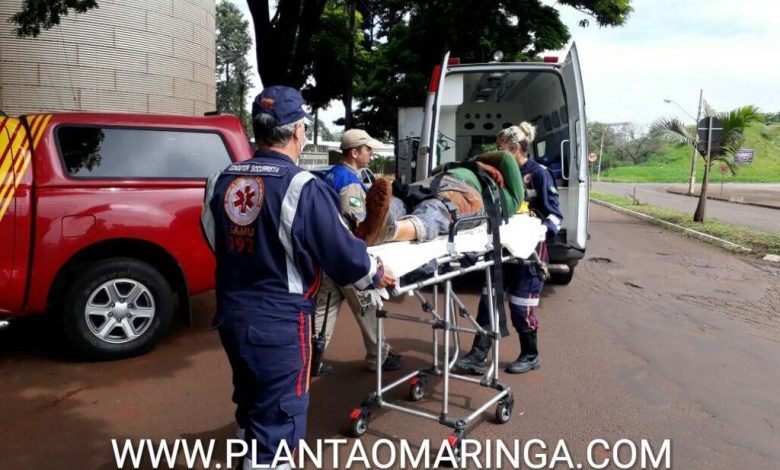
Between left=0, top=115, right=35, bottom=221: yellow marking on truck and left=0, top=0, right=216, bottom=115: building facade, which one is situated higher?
left=0, top=0, right=216, bottom=115: building facade

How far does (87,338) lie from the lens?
15.0 feet

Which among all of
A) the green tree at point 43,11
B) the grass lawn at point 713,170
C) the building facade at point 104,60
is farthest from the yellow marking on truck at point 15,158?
the grass lawn at point 713,170

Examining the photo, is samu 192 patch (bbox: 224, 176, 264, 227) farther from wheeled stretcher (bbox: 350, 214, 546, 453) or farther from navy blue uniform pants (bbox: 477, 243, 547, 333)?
navy blue uniform pants (bbox: 477, 243, 547, 333)

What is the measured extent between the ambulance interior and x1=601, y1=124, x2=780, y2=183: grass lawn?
56245mm

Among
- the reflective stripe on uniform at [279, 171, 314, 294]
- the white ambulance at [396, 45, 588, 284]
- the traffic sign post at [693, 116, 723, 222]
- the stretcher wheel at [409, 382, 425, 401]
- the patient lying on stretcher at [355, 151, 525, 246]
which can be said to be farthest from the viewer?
the traffic sign post at [693, 116, 723, 222]

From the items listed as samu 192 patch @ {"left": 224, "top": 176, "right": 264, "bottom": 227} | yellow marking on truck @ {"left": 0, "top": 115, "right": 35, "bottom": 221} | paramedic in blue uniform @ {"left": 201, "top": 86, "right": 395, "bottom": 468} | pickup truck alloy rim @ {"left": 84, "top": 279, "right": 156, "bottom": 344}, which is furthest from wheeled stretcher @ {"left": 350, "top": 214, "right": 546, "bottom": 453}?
yellow marking on truck @ {"left": 0, "top": 115, "right": 35, "bottom": 221}

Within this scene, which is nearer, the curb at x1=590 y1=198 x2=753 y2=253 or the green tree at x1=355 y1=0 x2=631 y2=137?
the curb at x1=590 y1=198 x2=753 y2=253

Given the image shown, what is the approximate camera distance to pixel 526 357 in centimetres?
473

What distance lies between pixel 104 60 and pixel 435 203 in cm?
1611

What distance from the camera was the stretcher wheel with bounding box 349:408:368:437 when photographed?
3.56m

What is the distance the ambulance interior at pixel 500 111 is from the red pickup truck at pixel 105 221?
364cm

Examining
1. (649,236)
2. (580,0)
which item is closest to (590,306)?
(649,236)

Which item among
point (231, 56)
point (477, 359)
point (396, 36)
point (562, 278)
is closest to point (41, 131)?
point (477, 359)

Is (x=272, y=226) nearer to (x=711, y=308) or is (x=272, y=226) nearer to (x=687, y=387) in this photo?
(x=687, y=387)
